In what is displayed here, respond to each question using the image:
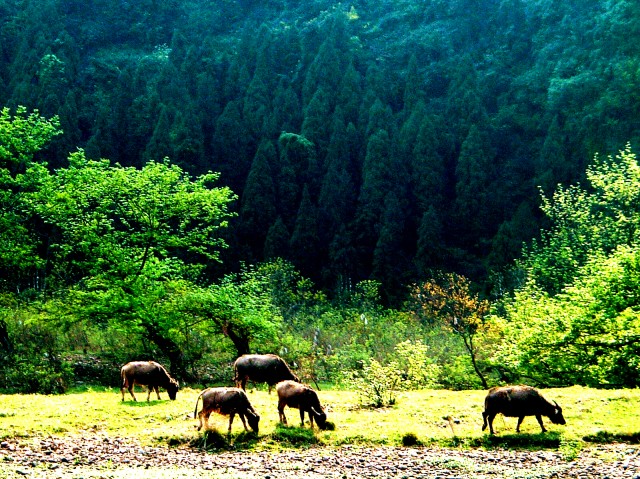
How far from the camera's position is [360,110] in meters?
76.7

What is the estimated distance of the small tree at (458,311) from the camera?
104 feet

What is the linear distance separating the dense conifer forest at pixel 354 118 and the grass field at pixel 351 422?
28.1 meters

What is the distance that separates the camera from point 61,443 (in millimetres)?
13234

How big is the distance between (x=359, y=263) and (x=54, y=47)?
51750 mm

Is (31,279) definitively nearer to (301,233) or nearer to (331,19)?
(301,233)

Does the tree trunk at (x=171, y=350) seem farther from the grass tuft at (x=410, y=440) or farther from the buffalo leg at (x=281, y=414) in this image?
the grass tuft at (x=410, y=440)

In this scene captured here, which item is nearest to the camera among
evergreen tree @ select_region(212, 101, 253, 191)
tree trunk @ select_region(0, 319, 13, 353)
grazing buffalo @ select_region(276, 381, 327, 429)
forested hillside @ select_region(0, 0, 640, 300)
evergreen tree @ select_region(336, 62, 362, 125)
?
grazing buffalo @ select_region(276, 381, 327, 429)

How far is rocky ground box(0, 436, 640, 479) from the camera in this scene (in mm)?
11602

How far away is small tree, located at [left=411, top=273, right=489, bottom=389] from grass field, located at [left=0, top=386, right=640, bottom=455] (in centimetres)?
1039

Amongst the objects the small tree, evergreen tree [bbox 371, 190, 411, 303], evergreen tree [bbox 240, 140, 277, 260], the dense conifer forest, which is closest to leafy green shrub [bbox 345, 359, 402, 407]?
the small tree

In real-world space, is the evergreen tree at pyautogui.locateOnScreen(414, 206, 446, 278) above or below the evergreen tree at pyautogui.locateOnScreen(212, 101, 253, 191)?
below

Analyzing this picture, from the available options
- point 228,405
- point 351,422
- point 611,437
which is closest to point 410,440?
point 351,422

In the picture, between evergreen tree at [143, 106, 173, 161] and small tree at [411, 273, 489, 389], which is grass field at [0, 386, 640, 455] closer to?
small tree at [411, 273, 489, 389]

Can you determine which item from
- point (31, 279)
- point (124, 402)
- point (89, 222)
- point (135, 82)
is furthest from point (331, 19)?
point (124, 402)
